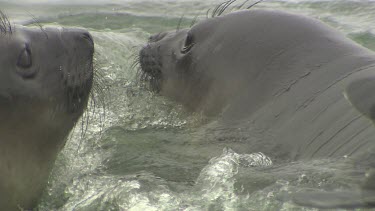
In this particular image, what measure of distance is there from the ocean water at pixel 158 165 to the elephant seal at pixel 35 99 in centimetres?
22

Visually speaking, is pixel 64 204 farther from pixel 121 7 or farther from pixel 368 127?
pixel 121 7

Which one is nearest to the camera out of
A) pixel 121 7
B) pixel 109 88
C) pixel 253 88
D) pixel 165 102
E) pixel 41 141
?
pixel 41 141

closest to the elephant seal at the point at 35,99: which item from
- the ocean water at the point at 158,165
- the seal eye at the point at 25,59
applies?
the seal eye at the point at 25,59

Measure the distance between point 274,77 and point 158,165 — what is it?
899 mm

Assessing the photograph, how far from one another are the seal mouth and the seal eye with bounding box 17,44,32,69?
1.55 meters

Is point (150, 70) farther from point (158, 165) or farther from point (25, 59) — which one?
point (25, 59)

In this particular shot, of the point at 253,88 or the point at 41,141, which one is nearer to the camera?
the point at 41,141

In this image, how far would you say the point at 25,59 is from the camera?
4.43 metres

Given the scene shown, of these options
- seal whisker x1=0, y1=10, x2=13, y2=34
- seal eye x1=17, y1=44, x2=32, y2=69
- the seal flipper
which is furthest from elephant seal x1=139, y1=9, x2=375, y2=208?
seal whisker x1=0, y1=10, x2=13, y2=34

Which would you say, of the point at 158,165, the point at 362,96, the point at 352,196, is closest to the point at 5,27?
the point at 158,165

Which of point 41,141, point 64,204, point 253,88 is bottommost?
point 64,204

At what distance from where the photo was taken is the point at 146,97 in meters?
6.07

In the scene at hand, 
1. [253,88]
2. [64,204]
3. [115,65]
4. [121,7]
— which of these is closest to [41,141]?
[64,204]

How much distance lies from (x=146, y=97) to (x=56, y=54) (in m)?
1.49
